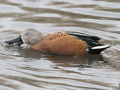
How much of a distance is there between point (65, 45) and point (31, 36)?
1081 mm

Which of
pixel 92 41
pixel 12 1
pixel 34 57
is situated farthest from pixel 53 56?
pixel 12 1

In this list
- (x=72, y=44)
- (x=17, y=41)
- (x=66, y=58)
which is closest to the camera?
(x=66, y=58)

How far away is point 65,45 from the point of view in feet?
25.5

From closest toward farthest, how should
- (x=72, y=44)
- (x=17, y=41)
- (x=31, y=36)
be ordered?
(x=72, y=44) < (x=31, y=36) < (x=17, y=41)

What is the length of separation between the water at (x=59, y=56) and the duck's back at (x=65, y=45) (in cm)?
14

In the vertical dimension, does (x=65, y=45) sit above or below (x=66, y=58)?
above

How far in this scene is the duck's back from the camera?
25.4 ft

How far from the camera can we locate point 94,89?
5.68m

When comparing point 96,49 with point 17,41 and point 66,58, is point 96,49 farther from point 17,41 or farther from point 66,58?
point 17,41

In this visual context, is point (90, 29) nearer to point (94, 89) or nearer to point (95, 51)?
point (95, 51)

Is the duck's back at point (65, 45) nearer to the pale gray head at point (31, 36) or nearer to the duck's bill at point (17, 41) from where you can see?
the pale gray head at point (31, 36)

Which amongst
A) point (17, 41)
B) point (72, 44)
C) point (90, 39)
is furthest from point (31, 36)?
point (90, 39)

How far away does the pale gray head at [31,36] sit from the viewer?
8289 mm

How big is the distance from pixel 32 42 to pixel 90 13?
10.6 feet
